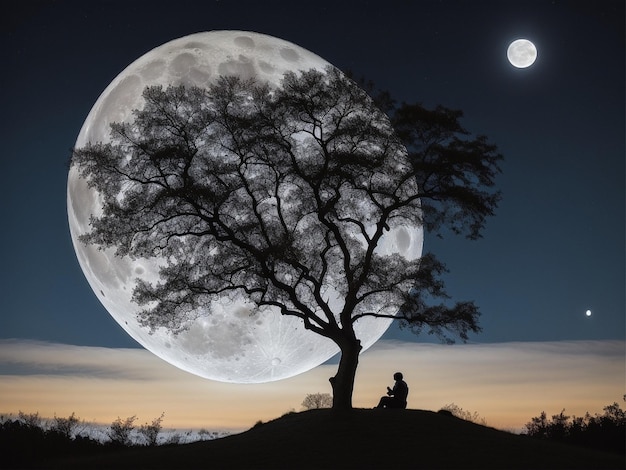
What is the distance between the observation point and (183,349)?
34.7m

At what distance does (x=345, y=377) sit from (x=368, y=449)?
5.41 m

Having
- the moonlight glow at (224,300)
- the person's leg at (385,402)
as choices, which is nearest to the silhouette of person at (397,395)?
the person's leg at (385,402)

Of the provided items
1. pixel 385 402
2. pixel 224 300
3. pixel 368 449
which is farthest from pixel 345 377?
pixel 224 300

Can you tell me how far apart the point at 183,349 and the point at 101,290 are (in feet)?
16.2

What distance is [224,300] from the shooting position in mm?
32812

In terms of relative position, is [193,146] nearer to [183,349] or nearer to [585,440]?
[183,349]

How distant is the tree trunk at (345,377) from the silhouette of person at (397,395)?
167cm

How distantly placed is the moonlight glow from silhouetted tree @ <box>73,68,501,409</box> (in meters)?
1.93

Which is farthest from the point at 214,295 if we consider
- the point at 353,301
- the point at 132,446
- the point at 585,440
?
the point at 585,440

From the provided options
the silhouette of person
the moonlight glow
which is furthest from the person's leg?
the moonlight glow

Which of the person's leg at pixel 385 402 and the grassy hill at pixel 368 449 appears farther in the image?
the person's leg at pixel 385 402

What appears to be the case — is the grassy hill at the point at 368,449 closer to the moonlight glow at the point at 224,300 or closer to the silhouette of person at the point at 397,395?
the silhouette of person at the point at 397,395

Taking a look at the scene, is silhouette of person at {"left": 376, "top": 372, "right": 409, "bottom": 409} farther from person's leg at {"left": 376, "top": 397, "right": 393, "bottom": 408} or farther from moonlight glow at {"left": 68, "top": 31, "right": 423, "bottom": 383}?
moonlight glow at {"left": 68, "top": 31, "right": 423, "bottom": 383}

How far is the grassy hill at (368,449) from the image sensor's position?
24000mm
